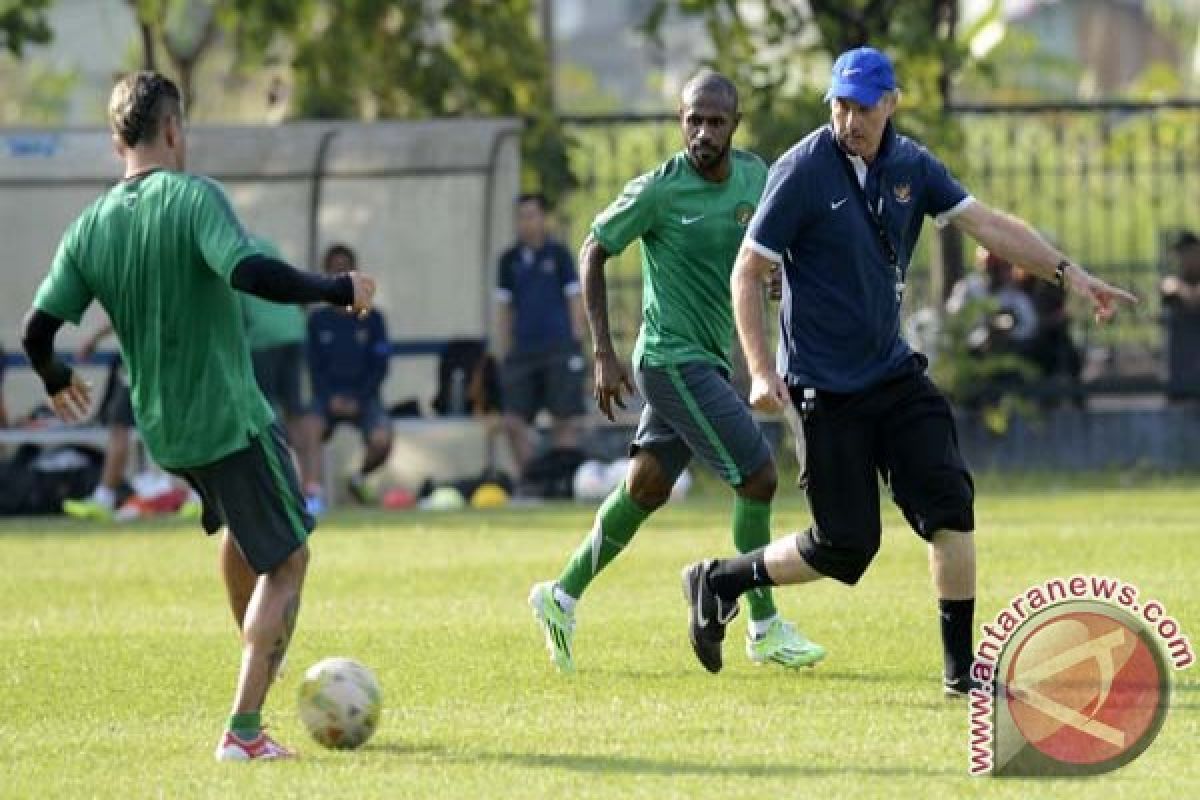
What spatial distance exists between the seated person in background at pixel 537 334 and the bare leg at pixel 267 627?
13002mm

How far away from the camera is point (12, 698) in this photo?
11336 millimetres

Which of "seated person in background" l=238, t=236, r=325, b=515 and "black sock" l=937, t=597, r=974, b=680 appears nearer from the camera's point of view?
"black sock" l=937, t=597, r=974, b=680

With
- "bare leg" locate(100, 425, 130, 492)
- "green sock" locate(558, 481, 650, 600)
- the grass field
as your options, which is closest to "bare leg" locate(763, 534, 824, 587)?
the grass field

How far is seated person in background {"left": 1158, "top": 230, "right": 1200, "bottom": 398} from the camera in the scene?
24250mm

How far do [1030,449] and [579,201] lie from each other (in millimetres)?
4860

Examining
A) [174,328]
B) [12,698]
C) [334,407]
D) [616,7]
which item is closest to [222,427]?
[174,328]

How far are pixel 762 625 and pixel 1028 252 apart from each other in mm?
2204

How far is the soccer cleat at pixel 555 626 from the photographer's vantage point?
38.4ft

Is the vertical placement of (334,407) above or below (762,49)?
below

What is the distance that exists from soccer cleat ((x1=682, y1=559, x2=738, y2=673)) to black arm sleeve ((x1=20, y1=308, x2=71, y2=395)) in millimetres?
2688

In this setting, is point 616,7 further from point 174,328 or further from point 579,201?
point 174,328

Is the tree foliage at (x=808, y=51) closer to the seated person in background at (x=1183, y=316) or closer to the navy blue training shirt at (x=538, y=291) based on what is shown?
the seated person in background at (x=1183, y=316)

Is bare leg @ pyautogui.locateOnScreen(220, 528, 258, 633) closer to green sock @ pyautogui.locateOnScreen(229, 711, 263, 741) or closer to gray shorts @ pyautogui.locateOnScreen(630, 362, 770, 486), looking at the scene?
green sock @ pyautogui.locateOnScreen(229, 711, 263, 741)

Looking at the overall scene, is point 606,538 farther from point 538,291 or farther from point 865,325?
point 538,291
